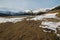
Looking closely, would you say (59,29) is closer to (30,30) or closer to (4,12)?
(30,30)

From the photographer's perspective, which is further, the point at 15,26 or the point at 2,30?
the point at 15,26

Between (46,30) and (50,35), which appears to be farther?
(46,30)

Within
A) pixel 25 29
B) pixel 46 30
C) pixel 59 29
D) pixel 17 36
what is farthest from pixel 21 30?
pixel 59 29

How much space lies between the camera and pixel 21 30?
289 inches

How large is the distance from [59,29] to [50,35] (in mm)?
819

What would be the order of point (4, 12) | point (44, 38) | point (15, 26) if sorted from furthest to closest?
point (4, 12)
point (15, 26)
point (44, 38)

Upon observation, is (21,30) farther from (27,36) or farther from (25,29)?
(27,36)

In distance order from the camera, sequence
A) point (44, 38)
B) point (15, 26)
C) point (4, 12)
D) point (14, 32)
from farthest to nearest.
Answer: point (4, 12) → point (15, 26) → point (14, 32) → point (44, 38)

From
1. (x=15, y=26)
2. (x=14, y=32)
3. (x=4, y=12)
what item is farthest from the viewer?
(x=4, y=12)

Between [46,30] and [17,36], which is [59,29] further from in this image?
[17,36]

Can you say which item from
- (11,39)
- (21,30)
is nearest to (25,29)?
(21,30)

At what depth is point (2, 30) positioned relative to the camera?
7.46 m

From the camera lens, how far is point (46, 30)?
7234 millimetres

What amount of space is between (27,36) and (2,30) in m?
1.48
